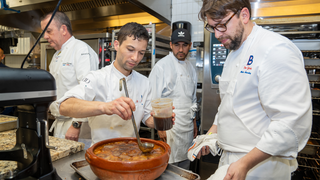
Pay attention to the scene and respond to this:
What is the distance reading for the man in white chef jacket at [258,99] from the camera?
100cm

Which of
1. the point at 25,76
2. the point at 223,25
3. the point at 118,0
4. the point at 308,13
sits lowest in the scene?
the point at 25,76

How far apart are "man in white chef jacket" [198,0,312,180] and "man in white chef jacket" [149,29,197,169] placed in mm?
1509

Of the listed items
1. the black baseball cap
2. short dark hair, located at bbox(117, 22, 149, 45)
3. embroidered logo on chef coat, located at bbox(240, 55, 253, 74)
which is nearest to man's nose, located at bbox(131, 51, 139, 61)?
short dark hair, located at bbox(117, 22, 149, 45)

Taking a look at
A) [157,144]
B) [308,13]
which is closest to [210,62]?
[308,13]

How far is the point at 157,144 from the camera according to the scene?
114 centimetres

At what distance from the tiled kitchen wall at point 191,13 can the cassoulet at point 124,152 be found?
10.9ft

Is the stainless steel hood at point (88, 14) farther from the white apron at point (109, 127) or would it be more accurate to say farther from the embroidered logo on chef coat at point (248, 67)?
the embroidered logo on chef coat at point (248, 67)

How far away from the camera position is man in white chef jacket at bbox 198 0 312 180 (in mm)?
997

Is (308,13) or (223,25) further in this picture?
(308,13)

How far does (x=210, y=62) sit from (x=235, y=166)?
6.27 ft

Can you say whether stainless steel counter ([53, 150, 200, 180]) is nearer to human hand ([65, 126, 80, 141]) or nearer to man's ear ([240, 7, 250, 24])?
human hand ([65, 126, 80, 141])

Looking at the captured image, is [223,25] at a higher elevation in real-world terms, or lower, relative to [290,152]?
higher

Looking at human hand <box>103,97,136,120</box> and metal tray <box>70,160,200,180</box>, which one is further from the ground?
human hand <box>103,97,136,120</box>

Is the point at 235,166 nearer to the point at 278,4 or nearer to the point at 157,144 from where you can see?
the point at 157,144
